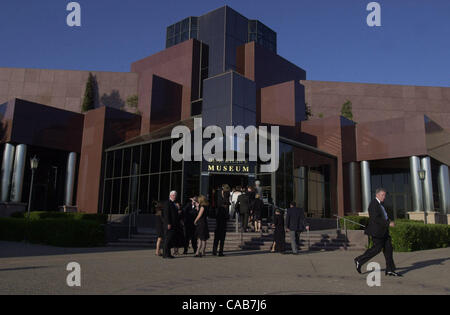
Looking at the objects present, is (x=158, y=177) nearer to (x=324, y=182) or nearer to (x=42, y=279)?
(x=324, y=182)

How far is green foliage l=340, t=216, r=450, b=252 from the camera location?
1262 cm

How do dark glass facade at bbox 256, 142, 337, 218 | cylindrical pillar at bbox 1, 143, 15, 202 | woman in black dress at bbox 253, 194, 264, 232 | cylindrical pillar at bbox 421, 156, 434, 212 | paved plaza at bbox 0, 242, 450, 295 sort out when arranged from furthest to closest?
cylindrical pillar at bbox 1, 143, 15, 202 < cylindrical pillar at bbox 421, 156, 434, 212 < dark glass facade at bbox 256, 142, 337, 218 < woman in black dress at bbox 253, 194, 264, 232 < paved plaza at bbox 0, 242, 450, 295

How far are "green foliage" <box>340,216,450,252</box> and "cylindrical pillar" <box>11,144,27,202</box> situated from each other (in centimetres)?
2255

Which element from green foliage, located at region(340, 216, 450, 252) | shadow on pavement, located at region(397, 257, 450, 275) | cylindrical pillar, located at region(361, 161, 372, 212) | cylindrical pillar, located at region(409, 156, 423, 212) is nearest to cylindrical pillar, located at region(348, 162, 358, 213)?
cylindrical pillar, located at region(361, 161, 372, 212)

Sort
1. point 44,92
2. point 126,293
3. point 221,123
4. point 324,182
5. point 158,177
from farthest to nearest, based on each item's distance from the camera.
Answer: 1. point 44,92
2. point 324,182
3. point 221,123
4. point 158,177
5. point 126,293

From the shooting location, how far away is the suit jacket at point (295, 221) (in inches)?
464

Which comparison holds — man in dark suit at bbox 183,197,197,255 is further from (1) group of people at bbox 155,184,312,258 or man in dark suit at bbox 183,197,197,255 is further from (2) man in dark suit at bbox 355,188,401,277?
(2) man in dark suit at bbox 355,188,401,277

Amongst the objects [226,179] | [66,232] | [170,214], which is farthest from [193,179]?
[170,214]

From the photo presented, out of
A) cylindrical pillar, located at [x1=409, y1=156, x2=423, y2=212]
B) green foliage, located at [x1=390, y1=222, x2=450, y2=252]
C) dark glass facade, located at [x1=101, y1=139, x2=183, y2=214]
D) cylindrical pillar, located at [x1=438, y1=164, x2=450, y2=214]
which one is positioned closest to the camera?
green foliage, located at [x1=390, y1=222, x2=450, y2=252]

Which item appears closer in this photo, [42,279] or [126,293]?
[126,293]

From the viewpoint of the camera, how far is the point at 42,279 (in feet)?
21.5

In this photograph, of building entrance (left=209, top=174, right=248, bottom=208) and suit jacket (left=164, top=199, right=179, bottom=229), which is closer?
suit jacket (left=164, top=199, right=179, bottom=229)
